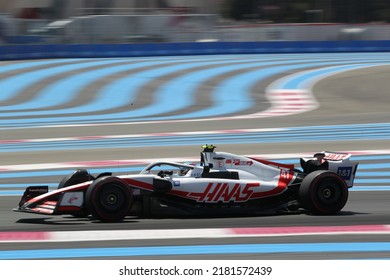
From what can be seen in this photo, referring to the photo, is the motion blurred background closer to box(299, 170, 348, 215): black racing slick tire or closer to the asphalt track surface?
the asphalt track surface

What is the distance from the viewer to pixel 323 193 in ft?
31.5

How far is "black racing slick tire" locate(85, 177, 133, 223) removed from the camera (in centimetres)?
896

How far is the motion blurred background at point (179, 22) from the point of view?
32594 mm

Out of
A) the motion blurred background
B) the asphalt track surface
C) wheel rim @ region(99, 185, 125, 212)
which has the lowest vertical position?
the asphalt track surface

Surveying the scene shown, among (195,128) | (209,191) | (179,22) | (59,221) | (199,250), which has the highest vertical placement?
(179,22)

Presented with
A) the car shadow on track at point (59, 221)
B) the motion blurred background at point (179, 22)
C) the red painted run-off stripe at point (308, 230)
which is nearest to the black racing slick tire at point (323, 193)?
the red painted run-off stripe at point (308, 230)

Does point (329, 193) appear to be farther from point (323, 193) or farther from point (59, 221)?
point (59, 221)

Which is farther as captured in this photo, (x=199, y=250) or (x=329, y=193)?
(x=329, y=193)

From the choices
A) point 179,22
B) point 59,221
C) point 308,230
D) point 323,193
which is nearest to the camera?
point 308,230

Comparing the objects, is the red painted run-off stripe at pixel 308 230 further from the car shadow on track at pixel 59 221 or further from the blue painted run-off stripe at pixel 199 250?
the car shadow on track at pixel 59 221

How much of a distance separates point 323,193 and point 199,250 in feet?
7.97

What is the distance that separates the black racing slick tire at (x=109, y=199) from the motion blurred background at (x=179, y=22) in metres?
23.7

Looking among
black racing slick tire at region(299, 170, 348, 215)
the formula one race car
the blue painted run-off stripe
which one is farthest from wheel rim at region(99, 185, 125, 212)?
black racing slick tire at region(299, 170, 348, 215)

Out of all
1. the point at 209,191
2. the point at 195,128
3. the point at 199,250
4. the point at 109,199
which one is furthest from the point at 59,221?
the point at 195,128
